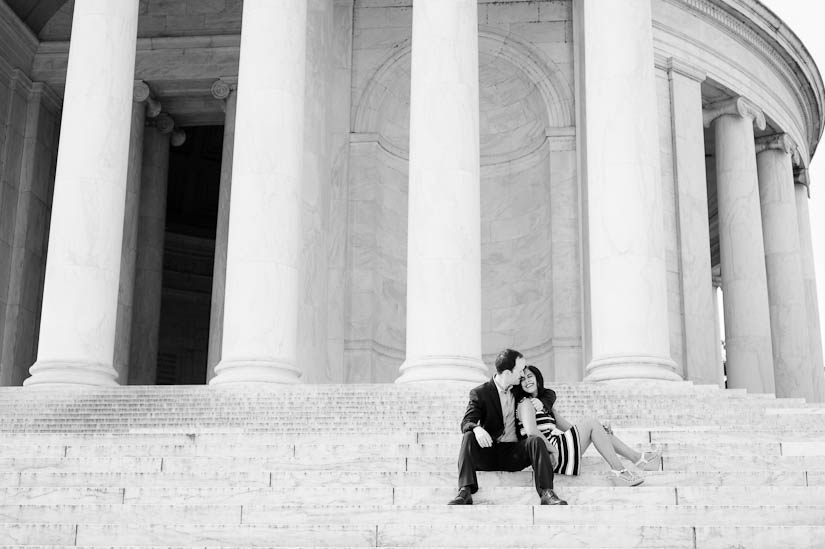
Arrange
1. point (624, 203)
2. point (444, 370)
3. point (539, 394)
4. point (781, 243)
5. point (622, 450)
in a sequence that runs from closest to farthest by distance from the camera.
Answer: point (622, 450) < point (539, 394) < point (444, 370) < point (624, 203) < point (781, 243)

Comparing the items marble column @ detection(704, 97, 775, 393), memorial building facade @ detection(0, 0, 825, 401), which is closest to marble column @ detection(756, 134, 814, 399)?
memorial building facade @ detection(0, 0, 825, 401)

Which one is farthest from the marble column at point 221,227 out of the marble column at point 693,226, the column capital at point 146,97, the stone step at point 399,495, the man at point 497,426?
the man at point 497,426

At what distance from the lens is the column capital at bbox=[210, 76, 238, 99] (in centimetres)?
9450

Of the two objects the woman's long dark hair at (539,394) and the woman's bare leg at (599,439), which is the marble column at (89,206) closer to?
the woman's long dark hair at (539,394)

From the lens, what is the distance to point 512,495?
3747 cm

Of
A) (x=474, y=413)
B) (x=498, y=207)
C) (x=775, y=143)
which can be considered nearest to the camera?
(x=474, y=413)

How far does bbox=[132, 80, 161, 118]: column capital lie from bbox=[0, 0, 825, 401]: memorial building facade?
19cm

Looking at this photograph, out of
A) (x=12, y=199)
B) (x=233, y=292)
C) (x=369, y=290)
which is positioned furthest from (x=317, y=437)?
(x=12, y=199)

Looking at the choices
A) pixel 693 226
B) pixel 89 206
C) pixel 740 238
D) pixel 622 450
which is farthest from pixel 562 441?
pixel 740 238

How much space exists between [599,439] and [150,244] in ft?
227

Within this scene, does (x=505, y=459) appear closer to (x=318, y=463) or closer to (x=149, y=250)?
(x=318, y=463)

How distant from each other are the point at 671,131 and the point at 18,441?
6062 cm

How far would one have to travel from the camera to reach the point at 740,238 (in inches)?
3939

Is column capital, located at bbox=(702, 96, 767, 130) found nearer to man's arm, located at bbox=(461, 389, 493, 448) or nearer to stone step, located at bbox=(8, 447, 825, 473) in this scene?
stone step, located at bbox=(8, 447, 825, 473)
